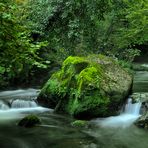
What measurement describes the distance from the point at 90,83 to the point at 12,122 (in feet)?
9.17

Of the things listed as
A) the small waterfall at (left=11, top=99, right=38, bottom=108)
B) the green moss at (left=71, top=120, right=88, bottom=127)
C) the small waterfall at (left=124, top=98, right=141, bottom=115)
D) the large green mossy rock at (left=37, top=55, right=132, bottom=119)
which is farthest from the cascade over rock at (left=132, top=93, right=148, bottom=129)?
the small waterfall at (left=11, top=99, right=38, bottom=108)

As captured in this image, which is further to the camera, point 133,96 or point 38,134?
point 133,96

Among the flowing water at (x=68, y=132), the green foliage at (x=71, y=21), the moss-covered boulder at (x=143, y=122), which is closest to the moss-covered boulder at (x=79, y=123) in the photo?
the flowing water at (x=68, y=132)

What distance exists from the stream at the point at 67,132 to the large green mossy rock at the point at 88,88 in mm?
355

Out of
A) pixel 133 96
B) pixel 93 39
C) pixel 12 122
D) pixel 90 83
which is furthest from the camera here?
pixel 93 39

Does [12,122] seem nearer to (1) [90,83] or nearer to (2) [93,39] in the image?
Answer: (1) [90,83]

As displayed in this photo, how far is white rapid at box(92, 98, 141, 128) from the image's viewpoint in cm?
1097

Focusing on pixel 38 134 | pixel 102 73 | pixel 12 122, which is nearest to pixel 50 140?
pixel 38 134

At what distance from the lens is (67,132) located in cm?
998

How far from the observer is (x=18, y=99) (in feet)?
45.5

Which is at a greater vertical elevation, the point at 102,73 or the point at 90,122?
the point at 102,73

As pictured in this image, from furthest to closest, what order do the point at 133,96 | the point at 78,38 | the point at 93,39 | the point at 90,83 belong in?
the point at 93,39 < the point at 78,38 < the point at 133,96 < the point at 90,83

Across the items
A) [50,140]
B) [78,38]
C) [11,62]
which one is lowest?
[50,140]

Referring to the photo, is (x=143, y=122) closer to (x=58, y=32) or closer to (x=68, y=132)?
(x=68, y=132)
